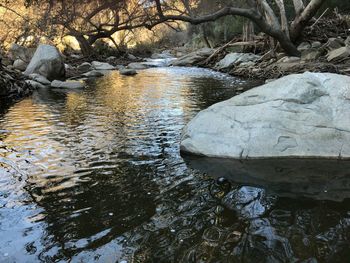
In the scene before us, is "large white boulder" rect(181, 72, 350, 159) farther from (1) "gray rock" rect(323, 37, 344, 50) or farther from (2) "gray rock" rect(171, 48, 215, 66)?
Result: (2) "gray rock" rect(171, 48, 215, 66)

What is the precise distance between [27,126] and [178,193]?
464 centimetres

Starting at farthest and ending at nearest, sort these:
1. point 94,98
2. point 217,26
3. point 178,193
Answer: point 217,26 < point 94,98 < point 178,193

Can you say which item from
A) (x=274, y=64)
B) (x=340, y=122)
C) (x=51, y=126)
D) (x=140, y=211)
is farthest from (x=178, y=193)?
(x=274, y=64)

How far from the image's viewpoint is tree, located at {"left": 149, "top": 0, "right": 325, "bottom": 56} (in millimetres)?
13664

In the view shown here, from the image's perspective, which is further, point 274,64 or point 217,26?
point 217,26

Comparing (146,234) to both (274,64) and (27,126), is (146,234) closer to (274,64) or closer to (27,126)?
(27,126)

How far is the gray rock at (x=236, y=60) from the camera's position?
60.4 feet

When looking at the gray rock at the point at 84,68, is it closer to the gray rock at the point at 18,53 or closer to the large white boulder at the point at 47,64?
the gray rock at the point at 18,53

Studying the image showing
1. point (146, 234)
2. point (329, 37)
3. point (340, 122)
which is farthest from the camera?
point (329, 37)

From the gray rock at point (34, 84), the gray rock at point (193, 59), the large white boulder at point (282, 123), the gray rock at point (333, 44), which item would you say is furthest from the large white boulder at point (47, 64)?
the large white boulder at point (282, 123)

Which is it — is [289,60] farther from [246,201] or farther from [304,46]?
[246,201]

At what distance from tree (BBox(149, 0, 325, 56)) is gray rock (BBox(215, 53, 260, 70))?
8.15 ft

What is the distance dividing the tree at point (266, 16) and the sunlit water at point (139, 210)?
8018 millimetres

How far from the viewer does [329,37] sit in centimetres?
1658
